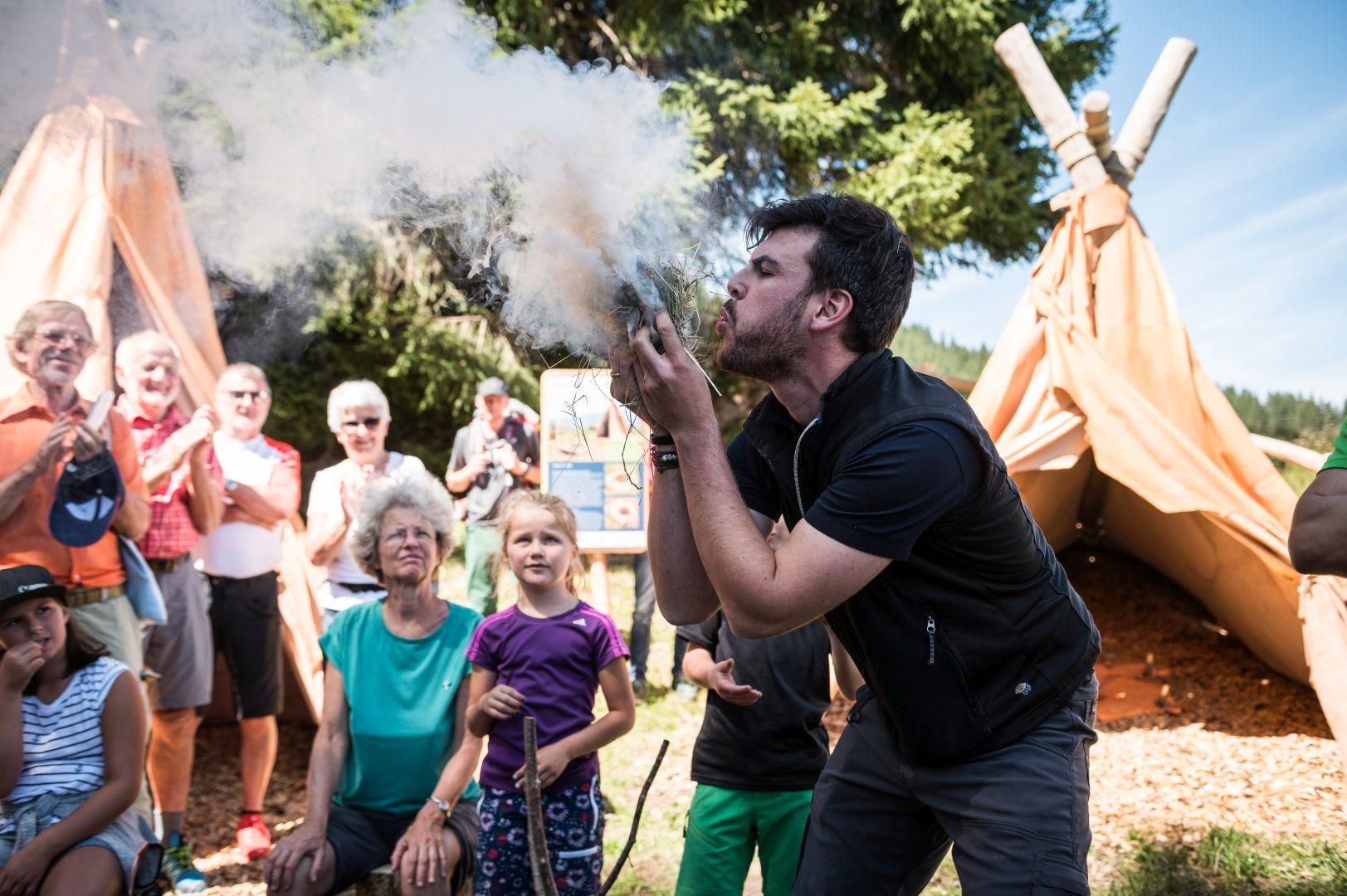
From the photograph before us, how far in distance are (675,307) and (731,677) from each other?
1382 mm

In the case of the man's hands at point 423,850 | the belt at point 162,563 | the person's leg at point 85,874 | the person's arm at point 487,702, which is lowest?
the man's hands at point 423,850

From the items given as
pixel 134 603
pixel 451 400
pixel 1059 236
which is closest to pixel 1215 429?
pixel 1059 236

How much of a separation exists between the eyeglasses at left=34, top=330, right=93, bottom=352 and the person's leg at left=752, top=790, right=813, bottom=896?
319 cm

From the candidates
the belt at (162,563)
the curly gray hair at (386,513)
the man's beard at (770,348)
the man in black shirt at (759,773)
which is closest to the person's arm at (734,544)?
the man's beard at (770,348)

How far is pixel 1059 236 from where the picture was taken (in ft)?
20.7

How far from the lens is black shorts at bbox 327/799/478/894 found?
313 centimetres

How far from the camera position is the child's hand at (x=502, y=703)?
10.2ft

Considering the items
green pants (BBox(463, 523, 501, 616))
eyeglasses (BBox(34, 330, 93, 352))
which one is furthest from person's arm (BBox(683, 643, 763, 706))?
green pants (BBox(463, 523, 501, 616))

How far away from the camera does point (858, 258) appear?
2.11 m

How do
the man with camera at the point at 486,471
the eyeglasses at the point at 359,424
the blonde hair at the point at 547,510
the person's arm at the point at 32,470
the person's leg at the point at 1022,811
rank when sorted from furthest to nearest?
the man with camera at the point at 486,471, the eyeglasses at the point at 359,424, the person's arm at the point at 32,470, the blonde hair at the point at 547,510, the person's leg at the point at 1022,811

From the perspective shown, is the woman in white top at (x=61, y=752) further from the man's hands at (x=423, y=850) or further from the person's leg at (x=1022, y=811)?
the person's leg at (x=1022, y=811)

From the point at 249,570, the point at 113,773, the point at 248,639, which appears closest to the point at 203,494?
the point at 249,570

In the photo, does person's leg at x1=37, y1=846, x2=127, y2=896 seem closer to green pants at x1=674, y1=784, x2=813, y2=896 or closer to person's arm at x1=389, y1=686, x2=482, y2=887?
person's arm at x1=389, y1=686, x2=482, y2=887

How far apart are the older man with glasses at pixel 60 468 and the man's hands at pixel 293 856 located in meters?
1.25
